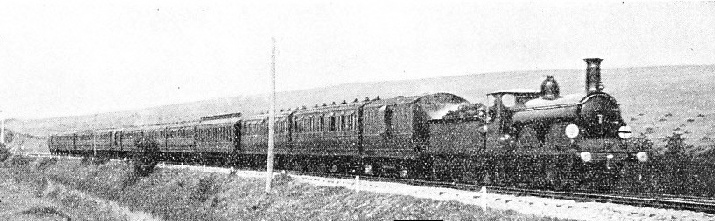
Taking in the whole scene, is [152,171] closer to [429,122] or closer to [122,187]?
[122,187]

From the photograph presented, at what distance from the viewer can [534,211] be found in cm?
1608

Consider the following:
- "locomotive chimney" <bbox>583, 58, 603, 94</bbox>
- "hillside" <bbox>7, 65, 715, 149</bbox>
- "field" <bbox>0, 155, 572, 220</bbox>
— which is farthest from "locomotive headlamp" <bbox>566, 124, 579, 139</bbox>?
"hillside" <bbox>7, 65, 715, 149</bbox>

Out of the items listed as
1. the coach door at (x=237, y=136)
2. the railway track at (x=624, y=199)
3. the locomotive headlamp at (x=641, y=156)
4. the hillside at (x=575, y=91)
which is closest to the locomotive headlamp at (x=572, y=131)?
the railway track at (x=624, y=199)

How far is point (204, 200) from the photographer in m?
31.6

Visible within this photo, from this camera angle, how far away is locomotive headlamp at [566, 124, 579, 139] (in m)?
19.0

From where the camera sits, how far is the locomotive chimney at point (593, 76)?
19.5 m

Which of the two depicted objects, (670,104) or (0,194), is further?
(670,104)

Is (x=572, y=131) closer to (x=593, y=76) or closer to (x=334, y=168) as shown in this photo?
(x=593, y=76)

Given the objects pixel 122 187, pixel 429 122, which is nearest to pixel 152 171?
pixel 122 187

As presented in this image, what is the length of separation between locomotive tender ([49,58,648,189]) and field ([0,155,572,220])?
2960 mm

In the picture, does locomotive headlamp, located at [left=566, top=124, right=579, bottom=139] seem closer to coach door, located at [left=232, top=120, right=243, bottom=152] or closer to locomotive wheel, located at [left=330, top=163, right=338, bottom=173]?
locomotive wheel, located at [left=330, top=163, right=338, bottom=173]

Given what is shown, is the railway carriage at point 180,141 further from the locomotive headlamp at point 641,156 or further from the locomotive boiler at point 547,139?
the locomotive headlamp at point 641,156

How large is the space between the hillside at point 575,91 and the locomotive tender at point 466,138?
40.6ft

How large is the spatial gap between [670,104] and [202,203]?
107 ft
